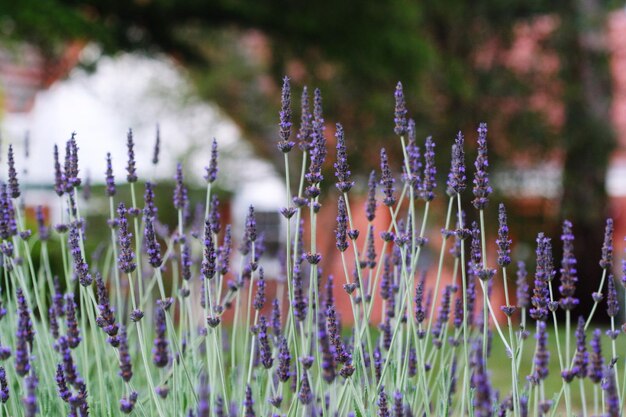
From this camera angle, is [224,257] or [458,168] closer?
[458,168]

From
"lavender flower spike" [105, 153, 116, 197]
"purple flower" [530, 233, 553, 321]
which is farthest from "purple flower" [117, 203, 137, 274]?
"purple flower" [530, 233, 553, 321]

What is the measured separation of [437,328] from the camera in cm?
273

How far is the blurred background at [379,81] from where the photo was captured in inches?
410

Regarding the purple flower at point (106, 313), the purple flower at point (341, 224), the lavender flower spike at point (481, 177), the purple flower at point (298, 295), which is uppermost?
the lavender flower spike at point (481, 177)

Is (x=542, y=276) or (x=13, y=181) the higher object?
(x=13, y=181)

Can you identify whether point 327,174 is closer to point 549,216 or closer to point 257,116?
point 257,116

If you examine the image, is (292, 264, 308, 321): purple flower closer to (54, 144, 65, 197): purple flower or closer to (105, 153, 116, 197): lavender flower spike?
(105, 153, 116, 197): lavender flower spike

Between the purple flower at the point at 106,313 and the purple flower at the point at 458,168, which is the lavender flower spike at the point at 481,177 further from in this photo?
the purple flower at the point at 106,313

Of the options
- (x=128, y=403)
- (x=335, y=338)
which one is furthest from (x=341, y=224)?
(x=128, y=403)

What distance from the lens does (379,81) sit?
1243cm

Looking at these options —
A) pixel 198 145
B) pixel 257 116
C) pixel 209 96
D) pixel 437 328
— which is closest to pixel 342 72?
pixel 257 116

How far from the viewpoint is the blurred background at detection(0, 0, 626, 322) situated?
1041 centimetres

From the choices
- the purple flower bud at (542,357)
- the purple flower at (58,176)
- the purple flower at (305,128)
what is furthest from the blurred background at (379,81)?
the purple flower bud at (542,357)

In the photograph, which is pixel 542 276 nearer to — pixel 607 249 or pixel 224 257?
pixel 607 249
